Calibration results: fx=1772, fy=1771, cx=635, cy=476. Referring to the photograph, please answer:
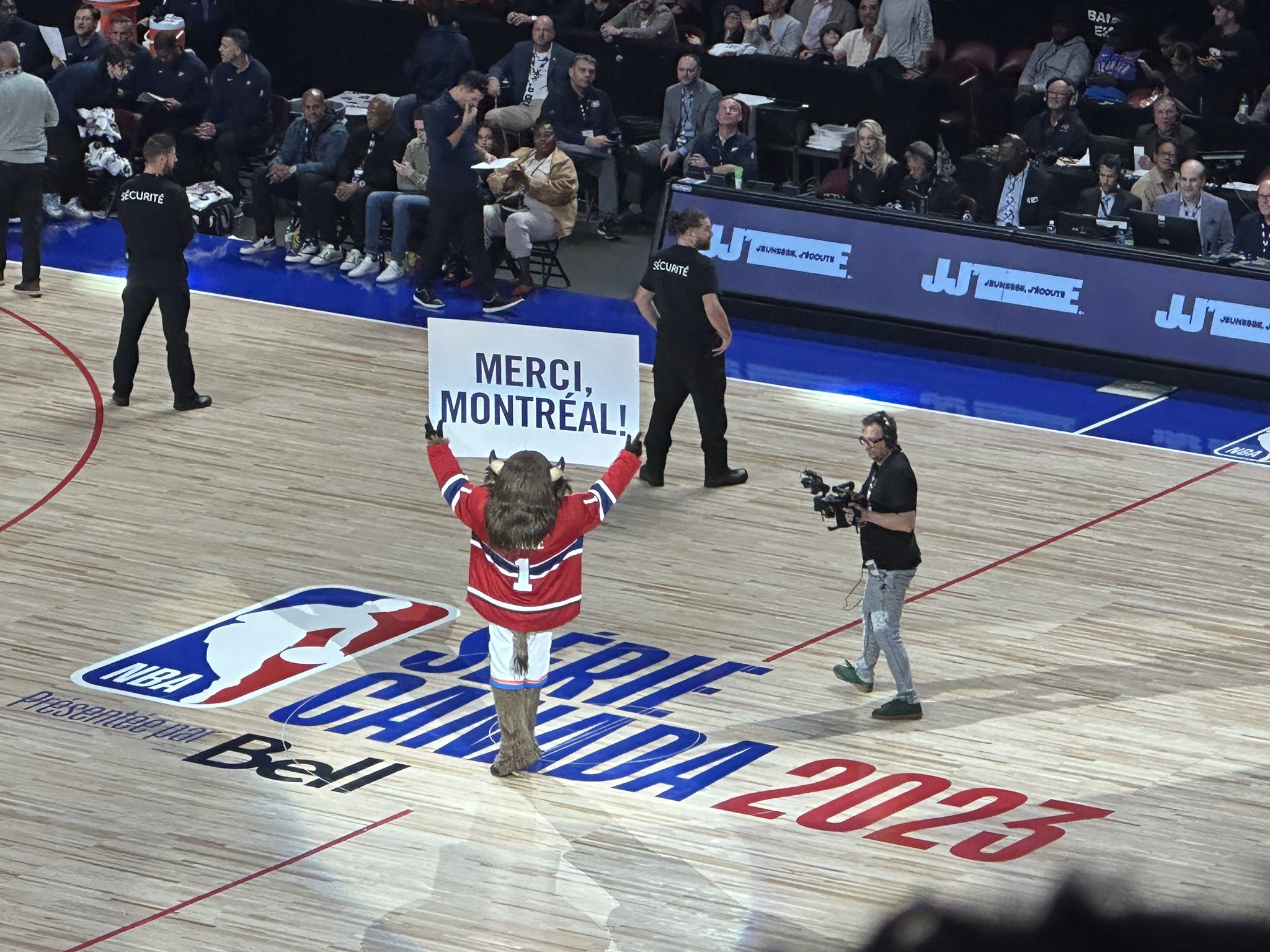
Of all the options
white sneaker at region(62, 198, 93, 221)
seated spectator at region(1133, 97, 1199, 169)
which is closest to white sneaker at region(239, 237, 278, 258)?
white sneaker at region(62, 198, 93, 221)

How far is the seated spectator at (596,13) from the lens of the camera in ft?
74.1

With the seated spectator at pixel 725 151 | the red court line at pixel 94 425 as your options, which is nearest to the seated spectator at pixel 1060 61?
the seated spectator at pixel 725 151

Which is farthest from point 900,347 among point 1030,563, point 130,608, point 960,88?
point 130,608

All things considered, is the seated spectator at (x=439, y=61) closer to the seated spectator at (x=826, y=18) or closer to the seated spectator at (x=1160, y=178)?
the seated spectator at (x=826, y=18)

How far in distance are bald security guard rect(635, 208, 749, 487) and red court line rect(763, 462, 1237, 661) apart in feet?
7.28

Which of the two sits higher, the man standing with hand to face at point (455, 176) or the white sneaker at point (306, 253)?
the man standing with hand to face at point (455, 176)

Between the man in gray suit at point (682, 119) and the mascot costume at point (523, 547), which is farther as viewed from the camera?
the man in gray suit at point (682, 119)

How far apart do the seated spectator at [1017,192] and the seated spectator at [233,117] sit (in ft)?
28.5

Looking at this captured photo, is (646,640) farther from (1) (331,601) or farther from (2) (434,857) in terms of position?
(2) (434,857)

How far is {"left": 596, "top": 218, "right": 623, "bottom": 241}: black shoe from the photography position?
20.5 metres

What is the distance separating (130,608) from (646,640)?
3.14 m

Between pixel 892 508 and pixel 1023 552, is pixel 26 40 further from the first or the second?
pixel 892 508

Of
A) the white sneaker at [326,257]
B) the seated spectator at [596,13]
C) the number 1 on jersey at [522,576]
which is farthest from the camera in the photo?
Answer: the seated spectator at [596,13]

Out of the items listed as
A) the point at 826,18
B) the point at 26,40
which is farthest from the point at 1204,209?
the point at 26,40
